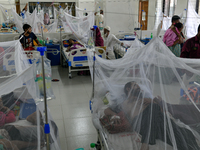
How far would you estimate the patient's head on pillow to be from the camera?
6.20ft

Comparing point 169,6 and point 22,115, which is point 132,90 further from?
point 169,6

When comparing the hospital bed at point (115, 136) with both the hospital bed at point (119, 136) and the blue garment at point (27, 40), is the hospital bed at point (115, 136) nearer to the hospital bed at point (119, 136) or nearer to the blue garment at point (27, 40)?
the hospital bed at point (119, 136)

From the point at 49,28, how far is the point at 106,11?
2778mm

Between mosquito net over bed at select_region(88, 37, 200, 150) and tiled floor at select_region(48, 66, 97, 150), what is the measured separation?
0.54 meters

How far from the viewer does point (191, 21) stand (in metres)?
5.69

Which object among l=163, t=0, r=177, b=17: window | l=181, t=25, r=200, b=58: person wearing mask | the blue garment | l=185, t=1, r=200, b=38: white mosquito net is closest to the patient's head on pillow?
l=181, t=25, r=200, b=58: person wearing mask

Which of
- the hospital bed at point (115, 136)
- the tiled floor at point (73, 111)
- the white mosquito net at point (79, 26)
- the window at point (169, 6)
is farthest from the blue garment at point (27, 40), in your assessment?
the window at point (169, 6)

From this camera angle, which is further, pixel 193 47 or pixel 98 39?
pixel 98 39

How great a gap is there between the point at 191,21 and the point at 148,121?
4903mm

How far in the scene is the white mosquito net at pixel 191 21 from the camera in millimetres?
5586

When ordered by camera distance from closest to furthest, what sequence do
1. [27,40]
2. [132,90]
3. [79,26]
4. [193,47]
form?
[132,90] → [193,47] → [27,40] → [79,26]

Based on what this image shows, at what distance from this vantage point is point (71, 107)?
11.3 feet

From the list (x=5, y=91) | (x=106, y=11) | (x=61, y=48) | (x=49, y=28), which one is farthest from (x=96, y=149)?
(x=49, y=28)

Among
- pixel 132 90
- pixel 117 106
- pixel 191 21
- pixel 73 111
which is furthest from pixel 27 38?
pixel 191 21
